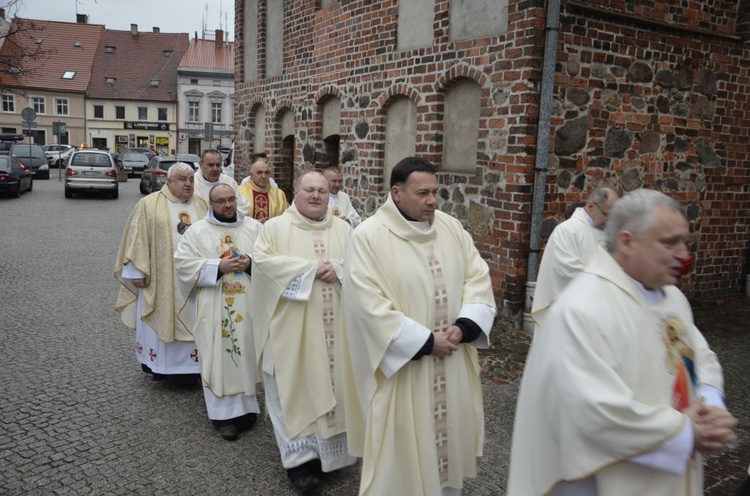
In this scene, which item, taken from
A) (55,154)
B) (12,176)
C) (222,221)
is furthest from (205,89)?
(222,221)

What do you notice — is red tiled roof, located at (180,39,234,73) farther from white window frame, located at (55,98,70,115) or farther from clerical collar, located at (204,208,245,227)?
clerical collar, located at (204,208,245,227)

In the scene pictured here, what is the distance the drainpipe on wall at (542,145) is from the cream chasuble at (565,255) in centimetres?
186

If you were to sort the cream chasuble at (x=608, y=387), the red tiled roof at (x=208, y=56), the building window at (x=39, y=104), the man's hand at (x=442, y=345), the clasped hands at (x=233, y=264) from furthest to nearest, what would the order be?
the red tiled roof at (x=208, y=56) → the building window at (x=39, y=104) → the clasped hands at (x=233, y=264) → the man's hand at (x=442, y=345) → the cream chasuble at (x=608, y=387)

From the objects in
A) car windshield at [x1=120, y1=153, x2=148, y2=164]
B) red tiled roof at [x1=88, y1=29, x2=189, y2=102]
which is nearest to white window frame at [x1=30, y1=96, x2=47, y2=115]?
red tiled roof at [x1=88, y1=29, x2=189, y2=102]

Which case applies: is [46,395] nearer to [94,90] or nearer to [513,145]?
[513,145]

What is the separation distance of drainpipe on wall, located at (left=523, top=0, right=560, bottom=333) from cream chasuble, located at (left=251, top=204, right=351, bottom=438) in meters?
3.47

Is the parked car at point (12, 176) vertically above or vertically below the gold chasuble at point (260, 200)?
below

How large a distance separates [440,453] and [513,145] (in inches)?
178

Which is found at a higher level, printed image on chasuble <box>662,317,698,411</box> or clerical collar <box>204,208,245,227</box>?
clerical collar <box>204,208,245,227</box>

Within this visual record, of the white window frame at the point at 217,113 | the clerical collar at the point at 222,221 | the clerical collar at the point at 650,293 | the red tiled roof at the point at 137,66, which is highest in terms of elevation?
the red tiled roof at the point at 137,66

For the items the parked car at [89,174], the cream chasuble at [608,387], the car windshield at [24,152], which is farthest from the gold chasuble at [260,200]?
the car windshield at [24,152]

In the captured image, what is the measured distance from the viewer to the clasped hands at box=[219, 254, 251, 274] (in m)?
4.79

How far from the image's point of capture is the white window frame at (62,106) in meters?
52.6

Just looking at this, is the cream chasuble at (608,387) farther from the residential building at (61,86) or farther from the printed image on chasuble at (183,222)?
the residential building at (61,86)
